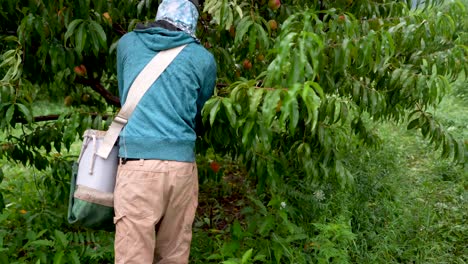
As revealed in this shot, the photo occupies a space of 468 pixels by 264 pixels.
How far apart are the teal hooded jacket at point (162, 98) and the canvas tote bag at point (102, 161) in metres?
0.03

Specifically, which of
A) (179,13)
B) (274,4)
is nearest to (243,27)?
(179,13)

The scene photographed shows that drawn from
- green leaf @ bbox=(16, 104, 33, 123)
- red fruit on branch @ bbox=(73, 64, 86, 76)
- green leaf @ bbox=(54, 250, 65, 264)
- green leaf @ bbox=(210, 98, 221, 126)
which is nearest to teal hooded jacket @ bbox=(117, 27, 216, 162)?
green leaf @ bbox=(210, 98, 221, 126)

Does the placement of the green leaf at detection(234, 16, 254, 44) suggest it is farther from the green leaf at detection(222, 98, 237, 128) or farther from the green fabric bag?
the green fabric bag

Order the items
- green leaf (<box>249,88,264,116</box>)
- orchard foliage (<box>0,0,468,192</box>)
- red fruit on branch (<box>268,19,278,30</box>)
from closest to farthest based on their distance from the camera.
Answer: green leaf (<box>249,88,264,116</box>) → orchard foliage (<box>0,0,468,192</box>) → red fruit on branch (<box>268,19,278,30</box>)

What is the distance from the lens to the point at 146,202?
213 cm

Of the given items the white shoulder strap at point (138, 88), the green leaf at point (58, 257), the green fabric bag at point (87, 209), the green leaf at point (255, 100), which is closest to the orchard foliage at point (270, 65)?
the green leaf at point (255, 100)

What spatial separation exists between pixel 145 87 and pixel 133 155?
0.90 ft

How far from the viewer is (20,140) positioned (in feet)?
9.49

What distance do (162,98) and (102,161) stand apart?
1.21 ft

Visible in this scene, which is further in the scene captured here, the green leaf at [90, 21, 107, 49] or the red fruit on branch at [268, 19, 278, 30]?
the red fruit on branch at [268, 19, 278, 30]

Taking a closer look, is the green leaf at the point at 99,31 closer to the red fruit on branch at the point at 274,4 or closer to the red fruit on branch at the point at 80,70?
the red fruit on branch at the point at 80,70

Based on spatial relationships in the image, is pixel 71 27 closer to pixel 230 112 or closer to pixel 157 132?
pixel 157 132

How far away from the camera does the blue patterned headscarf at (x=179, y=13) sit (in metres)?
2.15

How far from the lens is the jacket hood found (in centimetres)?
210
